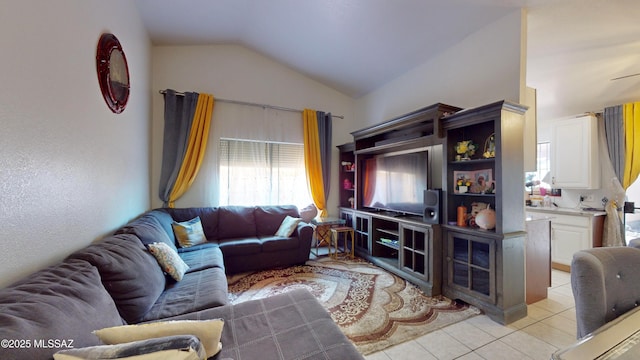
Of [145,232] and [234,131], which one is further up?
[234,131]

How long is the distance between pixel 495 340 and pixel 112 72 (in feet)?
12.6

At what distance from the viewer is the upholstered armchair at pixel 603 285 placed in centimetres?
90

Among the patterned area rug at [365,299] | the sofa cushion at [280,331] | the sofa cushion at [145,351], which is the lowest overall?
the patterned area rug at [365,299]

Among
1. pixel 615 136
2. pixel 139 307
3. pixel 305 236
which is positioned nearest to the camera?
pixel 139 307

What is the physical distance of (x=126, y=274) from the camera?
4.46 ft

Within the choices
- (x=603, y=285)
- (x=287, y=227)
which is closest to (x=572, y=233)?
(x=603, y=285)

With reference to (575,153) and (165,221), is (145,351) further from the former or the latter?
(575,153)

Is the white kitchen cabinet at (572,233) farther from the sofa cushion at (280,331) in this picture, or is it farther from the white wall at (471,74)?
the sofa cushion at (280,331)

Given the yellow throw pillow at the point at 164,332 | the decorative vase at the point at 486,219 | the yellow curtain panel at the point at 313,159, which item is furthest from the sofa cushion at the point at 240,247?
the decorative vase at the point at 486,219

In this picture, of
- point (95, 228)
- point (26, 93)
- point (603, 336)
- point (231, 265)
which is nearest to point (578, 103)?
point (603, 336)

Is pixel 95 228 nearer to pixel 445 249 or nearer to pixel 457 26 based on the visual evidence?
pixel 445 249

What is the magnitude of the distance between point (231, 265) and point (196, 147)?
1.83m

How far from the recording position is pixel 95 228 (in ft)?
5.76

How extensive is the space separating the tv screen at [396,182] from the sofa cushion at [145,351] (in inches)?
104
